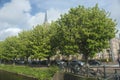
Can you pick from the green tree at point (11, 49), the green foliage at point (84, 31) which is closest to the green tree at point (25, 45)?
the green tree at point (11, 49)

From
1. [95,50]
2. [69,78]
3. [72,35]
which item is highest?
[72,35]

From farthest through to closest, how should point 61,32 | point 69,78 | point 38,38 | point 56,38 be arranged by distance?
point 38,38 < point 56,38 < point 61,32 < point 69,78

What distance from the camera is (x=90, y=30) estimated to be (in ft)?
144

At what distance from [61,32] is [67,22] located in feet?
7.38

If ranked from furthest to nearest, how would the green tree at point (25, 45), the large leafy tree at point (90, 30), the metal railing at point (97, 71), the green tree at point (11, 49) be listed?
1. the green tree at point (11, 49)
2. the green tree at point (25, 45)
3. the large leafy tree at point (90, 30)
4. the metal railing at point (97, 71)

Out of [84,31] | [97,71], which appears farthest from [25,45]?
[97,71]

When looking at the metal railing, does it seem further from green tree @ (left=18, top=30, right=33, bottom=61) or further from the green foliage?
green tree @ (left=18, top=30, right=33, bottom=61)

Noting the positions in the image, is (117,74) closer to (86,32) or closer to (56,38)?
(86,32)

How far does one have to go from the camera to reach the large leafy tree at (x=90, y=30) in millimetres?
43844

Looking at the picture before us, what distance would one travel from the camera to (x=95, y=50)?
44594 mm

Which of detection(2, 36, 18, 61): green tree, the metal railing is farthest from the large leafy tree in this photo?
detection(2, 36, 18, 61): green tree

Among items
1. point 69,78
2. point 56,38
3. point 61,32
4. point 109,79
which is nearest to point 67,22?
point 61,32

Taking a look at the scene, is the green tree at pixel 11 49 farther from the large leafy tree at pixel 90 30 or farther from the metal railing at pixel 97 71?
the metal railing at pixel 97 71

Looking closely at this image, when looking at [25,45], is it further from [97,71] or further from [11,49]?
[97,71]
